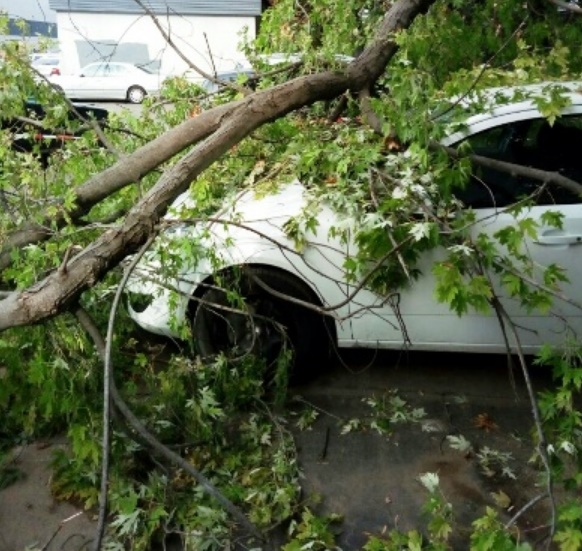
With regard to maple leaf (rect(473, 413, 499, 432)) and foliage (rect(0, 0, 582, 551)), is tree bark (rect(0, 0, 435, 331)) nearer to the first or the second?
foliage (rect(0, 0, 582, 551))

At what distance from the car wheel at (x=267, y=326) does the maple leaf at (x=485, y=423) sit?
97cm

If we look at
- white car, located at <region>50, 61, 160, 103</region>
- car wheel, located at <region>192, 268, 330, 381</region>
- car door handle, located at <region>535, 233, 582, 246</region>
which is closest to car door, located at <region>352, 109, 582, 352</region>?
car door handle, located at <region>535, 233, 582, 246</region>

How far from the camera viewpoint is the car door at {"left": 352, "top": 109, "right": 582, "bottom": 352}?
10.4ft

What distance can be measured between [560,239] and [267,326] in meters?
1.69

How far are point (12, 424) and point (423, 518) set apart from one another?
233 centimetres

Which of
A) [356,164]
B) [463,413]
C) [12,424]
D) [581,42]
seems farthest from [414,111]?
[12,424]

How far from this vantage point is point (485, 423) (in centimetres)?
342

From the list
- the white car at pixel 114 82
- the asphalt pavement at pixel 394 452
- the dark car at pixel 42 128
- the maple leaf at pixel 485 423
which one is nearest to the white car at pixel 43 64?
the dark car at pixel 42 128

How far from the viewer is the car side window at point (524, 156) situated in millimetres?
3234

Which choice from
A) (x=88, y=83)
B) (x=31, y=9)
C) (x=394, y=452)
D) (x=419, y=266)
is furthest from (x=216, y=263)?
(x=88, y=83)

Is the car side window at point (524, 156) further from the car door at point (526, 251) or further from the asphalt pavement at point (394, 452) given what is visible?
the asphalt pavement at point (394, 452)

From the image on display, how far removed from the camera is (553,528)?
221cm

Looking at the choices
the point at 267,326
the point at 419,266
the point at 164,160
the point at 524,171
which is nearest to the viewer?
the point at 524,171

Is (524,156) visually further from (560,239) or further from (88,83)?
(88,83)
